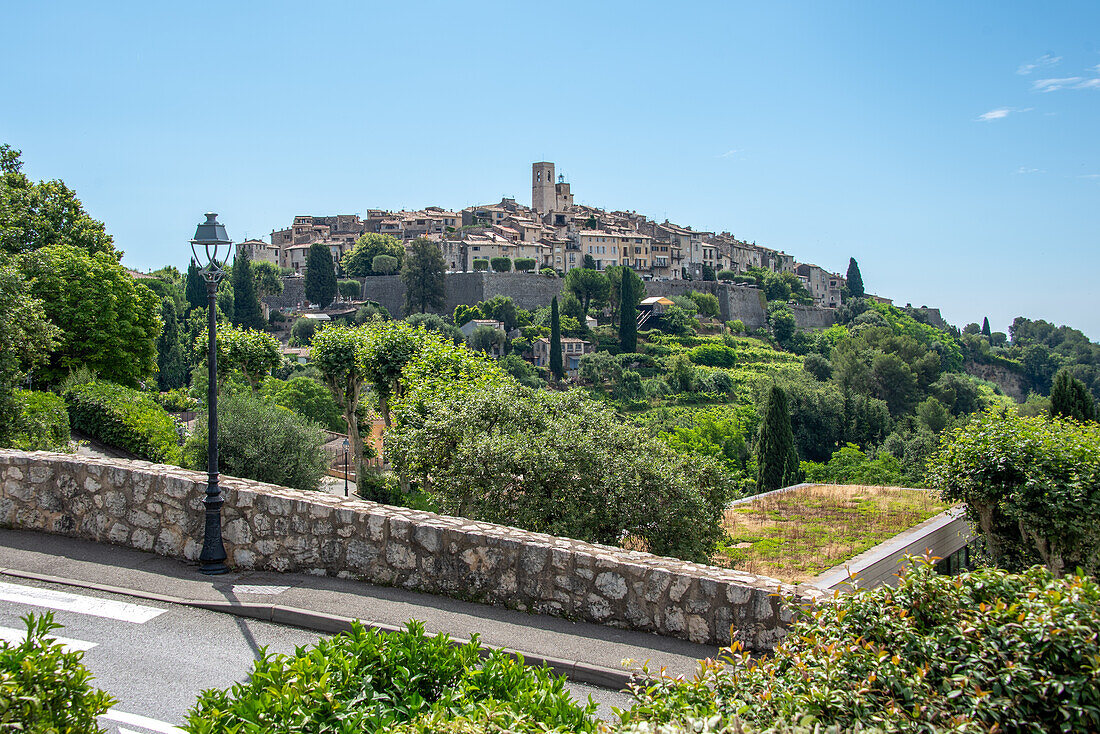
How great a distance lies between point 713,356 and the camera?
7725 centimetres

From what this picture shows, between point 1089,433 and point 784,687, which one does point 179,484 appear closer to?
point 784,687

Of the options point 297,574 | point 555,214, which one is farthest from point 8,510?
point 555,214

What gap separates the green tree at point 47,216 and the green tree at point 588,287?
61581 mm

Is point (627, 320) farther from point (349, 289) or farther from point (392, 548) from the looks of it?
point (392, 548)

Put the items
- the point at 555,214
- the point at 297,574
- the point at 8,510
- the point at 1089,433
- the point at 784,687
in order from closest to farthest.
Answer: the point at 784,687 < the point at 297,574 < the point at 8,510 < the point at 1089,433 < the point at 555,214

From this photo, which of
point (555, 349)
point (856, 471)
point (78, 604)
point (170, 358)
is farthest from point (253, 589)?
point (555, 349)

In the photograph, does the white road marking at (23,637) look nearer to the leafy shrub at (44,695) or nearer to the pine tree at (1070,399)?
the leafy shrub at (44,695)

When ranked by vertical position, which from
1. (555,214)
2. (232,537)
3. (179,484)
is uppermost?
(555,214)

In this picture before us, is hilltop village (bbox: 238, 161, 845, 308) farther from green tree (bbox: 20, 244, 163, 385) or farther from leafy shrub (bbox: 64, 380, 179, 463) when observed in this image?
leafy shrub (bbox: 64, 380, 179, 463)

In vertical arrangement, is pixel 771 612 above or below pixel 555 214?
below

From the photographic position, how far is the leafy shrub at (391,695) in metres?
3.30

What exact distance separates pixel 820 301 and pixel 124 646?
430 ft

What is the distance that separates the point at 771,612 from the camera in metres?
6.26

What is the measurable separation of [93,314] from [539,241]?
270ft
